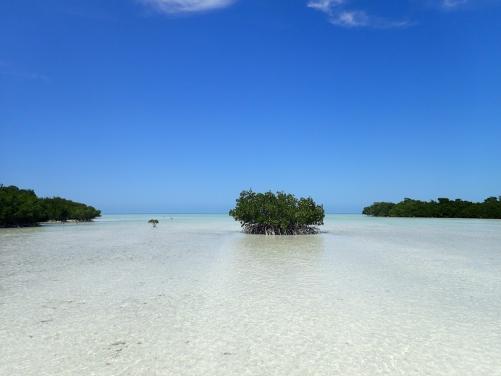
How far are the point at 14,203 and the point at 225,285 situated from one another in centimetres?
3491

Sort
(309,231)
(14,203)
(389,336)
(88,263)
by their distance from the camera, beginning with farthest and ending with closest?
1. (14,203)
2. (309,231)
3. (88,263)
4. (389,336)

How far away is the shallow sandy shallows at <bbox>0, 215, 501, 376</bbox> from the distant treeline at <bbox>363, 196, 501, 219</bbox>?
64120mm

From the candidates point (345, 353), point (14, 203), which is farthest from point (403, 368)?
point (14, 203)

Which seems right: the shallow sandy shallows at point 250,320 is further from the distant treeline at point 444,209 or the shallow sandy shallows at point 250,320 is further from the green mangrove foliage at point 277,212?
the distant treeline at point 444,209

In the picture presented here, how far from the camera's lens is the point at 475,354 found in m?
4.89

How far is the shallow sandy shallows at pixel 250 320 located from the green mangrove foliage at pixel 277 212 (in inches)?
559

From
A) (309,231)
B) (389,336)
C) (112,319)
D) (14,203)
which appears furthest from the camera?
(14,203)

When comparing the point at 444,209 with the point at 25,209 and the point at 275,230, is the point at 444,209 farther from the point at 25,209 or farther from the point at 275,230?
the point at 25,209

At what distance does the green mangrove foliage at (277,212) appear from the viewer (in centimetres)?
2673

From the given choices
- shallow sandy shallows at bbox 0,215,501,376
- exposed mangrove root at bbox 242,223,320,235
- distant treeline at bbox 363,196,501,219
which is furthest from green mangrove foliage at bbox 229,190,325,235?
distant treeline at bbox 363,196,501,219

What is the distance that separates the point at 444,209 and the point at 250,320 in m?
76.7

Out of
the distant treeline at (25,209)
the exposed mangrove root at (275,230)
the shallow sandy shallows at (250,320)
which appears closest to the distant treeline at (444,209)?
the exposed mangrove root at (275,230)

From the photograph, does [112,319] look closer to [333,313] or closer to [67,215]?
[333,313]

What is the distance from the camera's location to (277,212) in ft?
87.8
